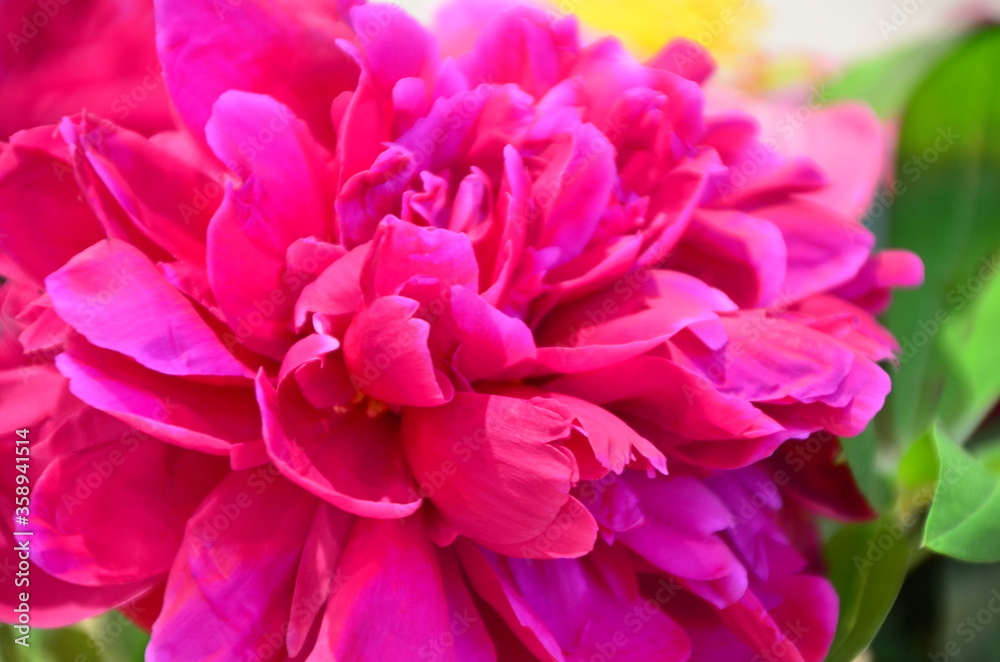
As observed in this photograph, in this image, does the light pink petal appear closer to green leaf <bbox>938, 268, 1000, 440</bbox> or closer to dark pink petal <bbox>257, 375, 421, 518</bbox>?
dark pink petal <bbox>257, 375, 421, 518</bbox>

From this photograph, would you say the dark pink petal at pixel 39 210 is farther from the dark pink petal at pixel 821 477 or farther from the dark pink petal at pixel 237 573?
the dark pink petal at pixel 821 477

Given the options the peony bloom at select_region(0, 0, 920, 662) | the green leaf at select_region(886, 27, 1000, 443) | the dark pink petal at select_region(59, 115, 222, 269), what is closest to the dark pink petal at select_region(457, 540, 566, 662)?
the peony bloom at select_region(0, 0, 920, 662)

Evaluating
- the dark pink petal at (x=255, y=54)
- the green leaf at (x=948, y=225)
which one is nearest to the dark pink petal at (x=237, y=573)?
the dark pink petal at (x=255, y=54)

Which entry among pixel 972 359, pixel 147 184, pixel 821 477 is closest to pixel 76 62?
pixel 147 184

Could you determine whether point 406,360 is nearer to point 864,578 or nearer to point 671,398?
point 671,398

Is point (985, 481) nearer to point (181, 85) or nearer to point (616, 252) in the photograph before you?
point (616, 252)

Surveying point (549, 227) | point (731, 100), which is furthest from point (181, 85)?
point (731, 100)
